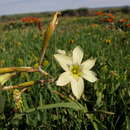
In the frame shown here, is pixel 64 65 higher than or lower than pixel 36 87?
higher

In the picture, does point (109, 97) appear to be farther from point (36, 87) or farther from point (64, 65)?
point (64, 65)

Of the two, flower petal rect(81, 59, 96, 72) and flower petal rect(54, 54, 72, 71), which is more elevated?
flower petal rect(54, 54, 72, 71)

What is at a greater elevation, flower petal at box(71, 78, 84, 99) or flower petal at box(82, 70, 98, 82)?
flower petal at box(82, 70, 98, 82)

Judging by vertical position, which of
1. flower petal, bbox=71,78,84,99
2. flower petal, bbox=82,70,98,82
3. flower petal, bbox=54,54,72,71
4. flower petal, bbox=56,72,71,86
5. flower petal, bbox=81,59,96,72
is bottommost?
flower petal, bbox=71,78,84,99

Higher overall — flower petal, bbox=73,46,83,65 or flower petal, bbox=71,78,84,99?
flower petal, bbox=73,46,83,65

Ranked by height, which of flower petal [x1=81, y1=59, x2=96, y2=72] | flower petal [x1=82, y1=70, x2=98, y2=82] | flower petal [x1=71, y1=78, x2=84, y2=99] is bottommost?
flower petal [x1=71, y1=78, x2=84, y2=99]

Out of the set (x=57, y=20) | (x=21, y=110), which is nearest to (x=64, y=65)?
(x=57, y=20)

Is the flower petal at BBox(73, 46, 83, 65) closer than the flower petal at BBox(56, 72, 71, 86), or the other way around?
the flower petal at BBox(56, 72, 71, 86)
